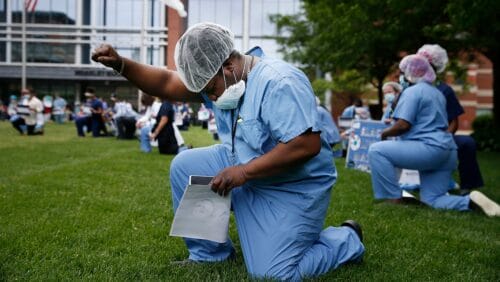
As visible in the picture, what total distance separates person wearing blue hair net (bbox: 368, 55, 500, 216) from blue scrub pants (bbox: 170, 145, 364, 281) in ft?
9.19

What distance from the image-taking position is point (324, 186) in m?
3.31

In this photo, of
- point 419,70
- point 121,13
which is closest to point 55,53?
point 121,13

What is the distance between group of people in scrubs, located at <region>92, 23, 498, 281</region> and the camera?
299 centimetres

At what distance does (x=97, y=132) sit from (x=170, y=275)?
19.6m

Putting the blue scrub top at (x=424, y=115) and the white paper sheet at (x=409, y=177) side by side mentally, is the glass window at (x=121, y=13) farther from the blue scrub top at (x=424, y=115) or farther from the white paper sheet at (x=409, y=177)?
the blue scrub top at (x=424, y=115)

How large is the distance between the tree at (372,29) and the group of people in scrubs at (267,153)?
13463mm

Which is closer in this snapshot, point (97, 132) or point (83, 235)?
point (83, 235)

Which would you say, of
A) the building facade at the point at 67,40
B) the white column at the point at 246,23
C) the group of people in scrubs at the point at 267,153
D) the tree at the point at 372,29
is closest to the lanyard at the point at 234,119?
the group of people in scrubs at the point at 267,153

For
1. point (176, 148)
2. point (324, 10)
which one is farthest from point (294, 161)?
point (324, 10)

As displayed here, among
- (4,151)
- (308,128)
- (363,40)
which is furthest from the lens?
(363,40)

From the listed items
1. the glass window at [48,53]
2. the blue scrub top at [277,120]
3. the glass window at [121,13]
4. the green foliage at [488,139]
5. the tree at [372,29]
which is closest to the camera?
the blue scrub top at [277,120]

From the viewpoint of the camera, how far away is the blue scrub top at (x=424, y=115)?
603cm

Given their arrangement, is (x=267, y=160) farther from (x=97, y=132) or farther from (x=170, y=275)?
(x=97, y=132)

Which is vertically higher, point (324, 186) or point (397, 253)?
point (324, 186)
